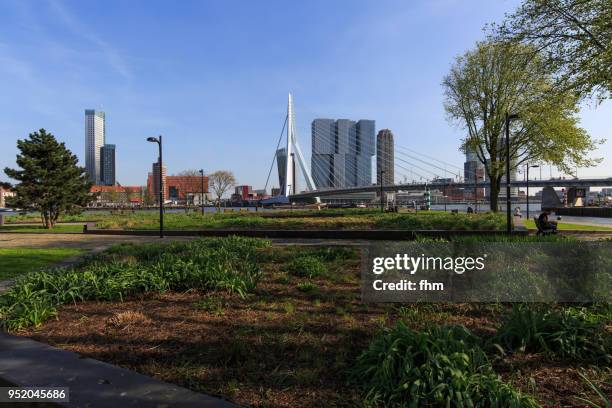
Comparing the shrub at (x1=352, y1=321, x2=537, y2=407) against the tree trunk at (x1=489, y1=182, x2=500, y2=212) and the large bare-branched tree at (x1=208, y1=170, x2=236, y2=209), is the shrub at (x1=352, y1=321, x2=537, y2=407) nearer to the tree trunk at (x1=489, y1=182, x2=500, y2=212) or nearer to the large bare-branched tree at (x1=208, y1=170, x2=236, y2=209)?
the tree trunk at (x1=489, y1=182, x2=500, y2=212)

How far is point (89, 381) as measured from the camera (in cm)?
302

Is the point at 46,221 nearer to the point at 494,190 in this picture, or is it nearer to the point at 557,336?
the point at 557,336

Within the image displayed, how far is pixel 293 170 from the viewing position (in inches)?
3905

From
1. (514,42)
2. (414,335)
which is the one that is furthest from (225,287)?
(514,42)

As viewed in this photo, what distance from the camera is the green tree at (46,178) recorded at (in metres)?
28.4

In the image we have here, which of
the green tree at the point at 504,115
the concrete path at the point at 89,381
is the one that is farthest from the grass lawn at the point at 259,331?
the green tree at the point at 504,115

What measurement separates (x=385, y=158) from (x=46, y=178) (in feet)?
272

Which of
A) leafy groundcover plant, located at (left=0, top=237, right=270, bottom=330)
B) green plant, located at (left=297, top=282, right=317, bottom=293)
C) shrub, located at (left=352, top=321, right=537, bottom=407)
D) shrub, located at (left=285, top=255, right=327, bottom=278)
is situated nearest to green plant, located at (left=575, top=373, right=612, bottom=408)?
shrub, located at (left=352, top=321, right=537, bottom=407)

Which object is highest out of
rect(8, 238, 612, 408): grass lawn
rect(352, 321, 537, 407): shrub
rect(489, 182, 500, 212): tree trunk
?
rect(489, 182, 500, 212): tree trunk

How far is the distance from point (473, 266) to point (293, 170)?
309 ft

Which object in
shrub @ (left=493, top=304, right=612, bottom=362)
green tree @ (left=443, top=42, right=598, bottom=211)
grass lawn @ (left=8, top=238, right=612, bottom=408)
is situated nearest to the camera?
grass lawn @ (left=8, top=238, right=612, bottom=408)

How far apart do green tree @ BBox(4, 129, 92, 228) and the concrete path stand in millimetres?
30469

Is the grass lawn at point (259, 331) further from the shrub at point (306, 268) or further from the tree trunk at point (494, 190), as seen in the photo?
the tree trunk at point (494, 190)

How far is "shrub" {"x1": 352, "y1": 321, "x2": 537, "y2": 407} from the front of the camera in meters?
2.54
